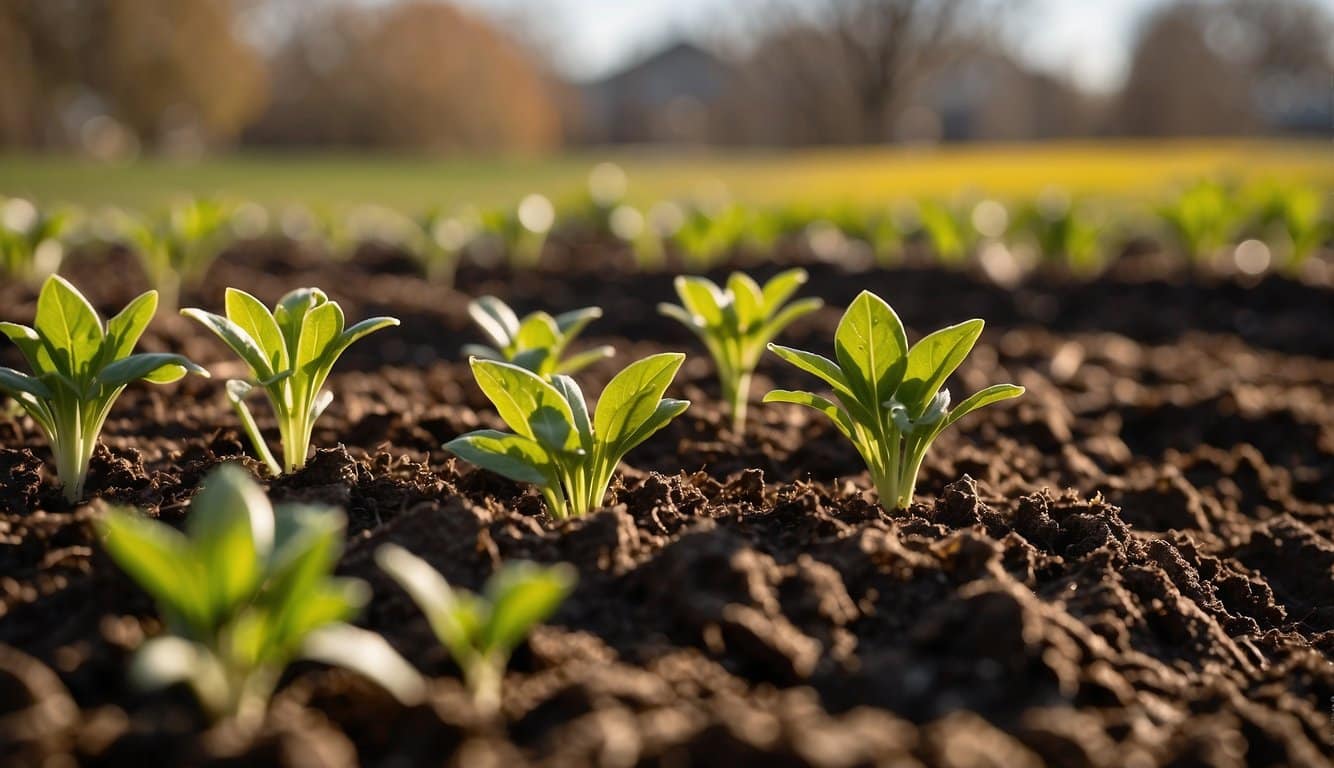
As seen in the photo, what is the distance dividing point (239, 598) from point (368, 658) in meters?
0.18

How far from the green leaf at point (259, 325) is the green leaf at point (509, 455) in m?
0.47

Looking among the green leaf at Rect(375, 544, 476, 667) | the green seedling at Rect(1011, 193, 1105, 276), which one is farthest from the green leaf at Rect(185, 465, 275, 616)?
the green seedling at Rect(1011, 193, 1105, 276)

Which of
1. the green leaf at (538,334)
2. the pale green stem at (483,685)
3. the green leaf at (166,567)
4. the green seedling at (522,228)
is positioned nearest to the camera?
the green leaf at (166,567)

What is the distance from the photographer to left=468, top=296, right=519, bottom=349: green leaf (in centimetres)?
249

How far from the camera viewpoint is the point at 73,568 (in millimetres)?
1697

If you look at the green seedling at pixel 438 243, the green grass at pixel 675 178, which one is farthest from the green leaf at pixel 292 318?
the green grass at pixel 675 178

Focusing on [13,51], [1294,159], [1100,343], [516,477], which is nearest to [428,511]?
[516,477]

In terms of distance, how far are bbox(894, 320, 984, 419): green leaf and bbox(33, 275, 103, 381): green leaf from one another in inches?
57.2

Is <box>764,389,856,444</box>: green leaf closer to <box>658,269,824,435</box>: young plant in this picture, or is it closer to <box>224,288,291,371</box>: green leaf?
<box>658,269,824,435</box>: young plant

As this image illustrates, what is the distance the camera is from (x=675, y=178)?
1800 cm

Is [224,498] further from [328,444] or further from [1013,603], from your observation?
[328,444]

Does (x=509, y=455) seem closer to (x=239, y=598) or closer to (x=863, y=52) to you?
(x=239, y=598)

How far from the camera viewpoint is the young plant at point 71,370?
205 centimetres

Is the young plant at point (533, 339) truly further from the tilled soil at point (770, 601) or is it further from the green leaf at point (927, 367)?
the green leaf at point (927, 367)
